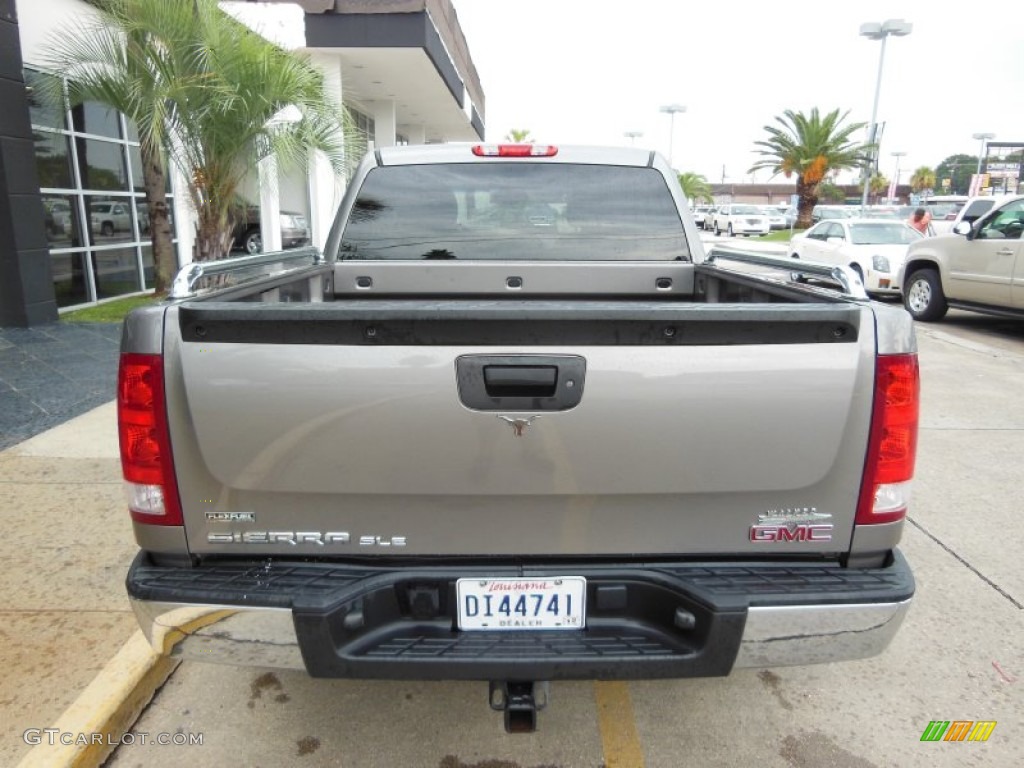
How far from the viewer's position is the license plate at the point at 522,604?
2.03m

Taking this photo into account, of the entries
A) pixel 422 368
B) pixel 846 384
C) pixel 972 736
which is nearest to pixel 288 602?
pixel 422 368

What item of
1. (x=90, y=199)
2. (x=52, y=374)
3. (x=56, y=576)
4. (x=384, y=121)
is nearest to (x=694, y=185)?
(x=384, y=121)

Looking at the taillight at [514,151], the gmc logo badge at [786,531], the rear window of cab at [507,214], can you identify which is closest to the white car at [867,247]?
the rear window of cab at [507,214]

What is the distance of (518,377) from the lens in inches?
75.7

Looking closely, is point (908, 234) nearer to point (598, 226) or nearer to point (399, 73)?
point (399, 73)

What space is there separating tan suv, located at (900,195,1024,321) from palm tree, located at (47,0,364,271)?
914 cm

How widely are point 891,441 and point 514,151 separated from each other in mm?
2419

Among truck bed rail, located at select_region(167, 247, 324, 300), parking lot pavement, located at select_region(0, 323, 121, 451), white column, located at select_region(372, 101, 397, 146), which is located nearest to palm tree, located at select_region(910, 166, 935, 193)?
white column, located at select_region(372, 101, 397, 146)

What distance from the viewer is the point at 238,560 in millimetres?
2105

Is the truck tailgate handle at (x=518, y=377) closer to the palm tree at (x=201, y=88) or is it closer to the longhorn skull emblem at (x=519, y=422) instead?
the longhorn skull emblem at (x=519, y=422)

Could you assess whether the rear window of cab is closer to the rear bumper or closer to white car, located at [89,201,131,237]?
the rear bumper

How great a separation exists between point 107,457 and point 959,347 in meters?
9.81

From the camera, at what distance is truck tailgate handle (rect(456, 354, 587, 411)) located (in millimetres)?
1920

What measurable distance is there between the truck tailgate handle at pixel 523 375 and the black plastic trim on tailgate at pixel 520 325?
45 mm
